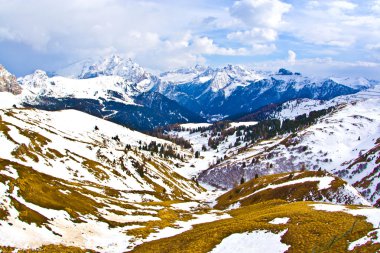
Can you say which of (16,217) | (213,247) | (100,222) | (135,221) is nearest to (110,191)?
(135,221)

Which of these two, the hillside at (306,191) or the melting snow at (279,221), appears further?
the hillside at (306,191)

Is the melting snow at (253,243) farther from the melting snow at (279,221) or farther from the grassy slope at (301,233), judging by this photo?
the melting snow at (279,221)

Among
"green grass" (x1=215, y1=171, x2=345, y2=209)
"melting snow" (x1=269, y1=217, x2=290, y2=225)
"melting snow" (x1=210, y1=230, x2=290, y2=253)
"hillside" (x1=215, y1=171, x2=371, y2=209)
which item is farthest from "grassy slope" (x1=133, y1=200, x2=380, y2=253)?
"green grass" (x1=215, y1=171, x2=345, y2=209)

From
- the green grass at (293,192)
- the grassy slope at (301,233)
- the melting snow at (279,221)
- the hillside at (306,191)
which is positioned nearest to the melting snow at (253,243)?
the grassy slope at (301,233)

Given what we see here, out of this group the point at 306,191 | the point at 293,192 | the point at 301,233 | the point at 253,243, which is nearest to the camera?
the point at 301,233

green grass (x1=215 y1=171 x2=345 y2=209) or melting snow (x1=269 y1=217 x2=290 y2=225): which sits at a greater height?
melting snow (x1=269 y1=217 x2=290 y2=225)

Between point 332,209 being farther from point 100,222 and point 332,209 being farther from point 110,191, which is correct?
point 110,191

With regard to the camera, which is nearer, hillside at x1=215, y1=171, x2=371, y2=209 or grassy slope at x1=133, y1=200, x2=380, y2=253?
grassy slope at x1=133, y1=200, x2=380, y2=253

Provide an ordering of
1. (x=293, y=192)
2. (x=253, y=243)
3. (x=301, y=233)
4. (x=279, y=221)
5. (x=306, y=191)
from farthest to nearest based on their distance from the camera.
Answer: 1. (x=293, y=192)
2. (x=306, y=191)
3. (x=279, y=221)
4. (x=253, y=243)
5. (x=301, y=233)

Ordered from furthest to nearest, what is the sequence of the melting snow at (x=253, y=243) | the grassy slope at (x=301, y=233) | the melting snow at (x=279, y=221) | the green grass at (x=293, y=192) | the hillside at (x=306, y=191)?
the green grass at (x=293, y=192) < the hillside at (x=306, y=191) < the melting snow at (x=279, y=221) < the melting snow at (x=253, y=243) < the grassy slope at (x=301, y=233)

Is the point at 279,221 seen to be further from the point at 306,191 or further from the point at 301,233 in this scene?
the point at 306,191

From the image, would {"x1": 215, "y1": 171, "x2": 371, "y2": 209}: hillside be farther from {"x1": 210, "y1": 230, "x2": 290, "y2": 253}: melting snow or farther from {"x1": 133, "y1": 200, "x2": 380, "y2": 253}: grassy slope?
{"x1": 210, "y1": 230, "x2": 290, "y2": 253}: melting snow

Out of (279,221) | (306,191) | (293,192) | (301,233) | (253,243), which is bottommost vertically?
Result: (306,191)

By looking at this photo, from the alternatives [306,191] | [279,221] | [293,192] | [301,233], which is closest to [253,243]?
[301,233]
